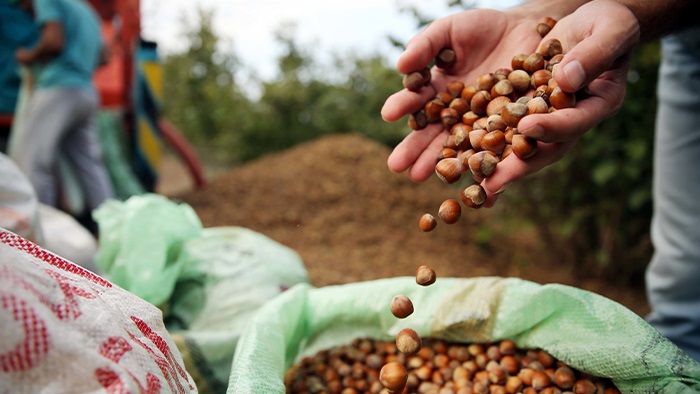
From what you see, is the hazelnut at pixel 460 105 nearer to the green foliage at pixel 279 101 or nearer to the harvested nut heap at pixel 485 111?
the harvested nut heap at pixel 485 111

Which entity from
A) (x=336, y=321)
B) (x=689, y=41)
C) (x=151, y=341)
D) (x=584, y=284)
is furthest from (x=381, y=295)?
(x=584, y=284)

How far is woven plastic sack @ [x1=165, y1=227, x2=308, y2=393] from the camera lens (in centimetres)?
165

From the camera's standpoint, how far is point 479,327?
1.55m

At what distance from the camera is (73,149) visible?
4.07 metres

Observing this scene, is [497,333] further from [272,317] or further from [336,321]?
[272,317]

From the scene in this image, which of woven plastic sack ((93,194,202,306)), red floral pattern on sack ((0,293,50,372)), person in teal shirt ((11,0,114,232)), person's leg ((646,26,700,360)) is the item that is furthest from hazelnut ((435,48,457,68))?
person in teal shirt ((11,0,114,232))

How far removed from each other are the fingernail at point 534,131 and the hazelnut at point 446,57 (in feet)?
1.58

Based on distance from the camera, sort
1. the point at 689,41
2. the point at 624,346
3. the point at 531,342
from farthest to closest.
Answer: the point at 689,41 < the point at 531,342 < the point at 624,346

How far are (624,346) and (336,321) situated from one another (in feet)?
2.65

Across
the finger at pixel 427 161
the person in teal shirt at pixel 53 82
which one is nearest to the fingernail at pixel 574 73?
the finger at pixel 427 161

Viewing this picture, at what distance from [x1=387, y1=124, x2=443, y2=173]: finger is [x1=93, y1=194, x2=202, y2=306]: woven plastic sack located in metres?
0.86

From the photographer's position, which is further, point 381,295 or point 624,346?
point 381,295

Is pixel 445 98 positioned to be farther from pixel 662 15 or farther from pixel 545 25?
pixel 662 15

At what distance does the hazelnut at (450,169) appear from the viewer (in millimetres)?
1307
